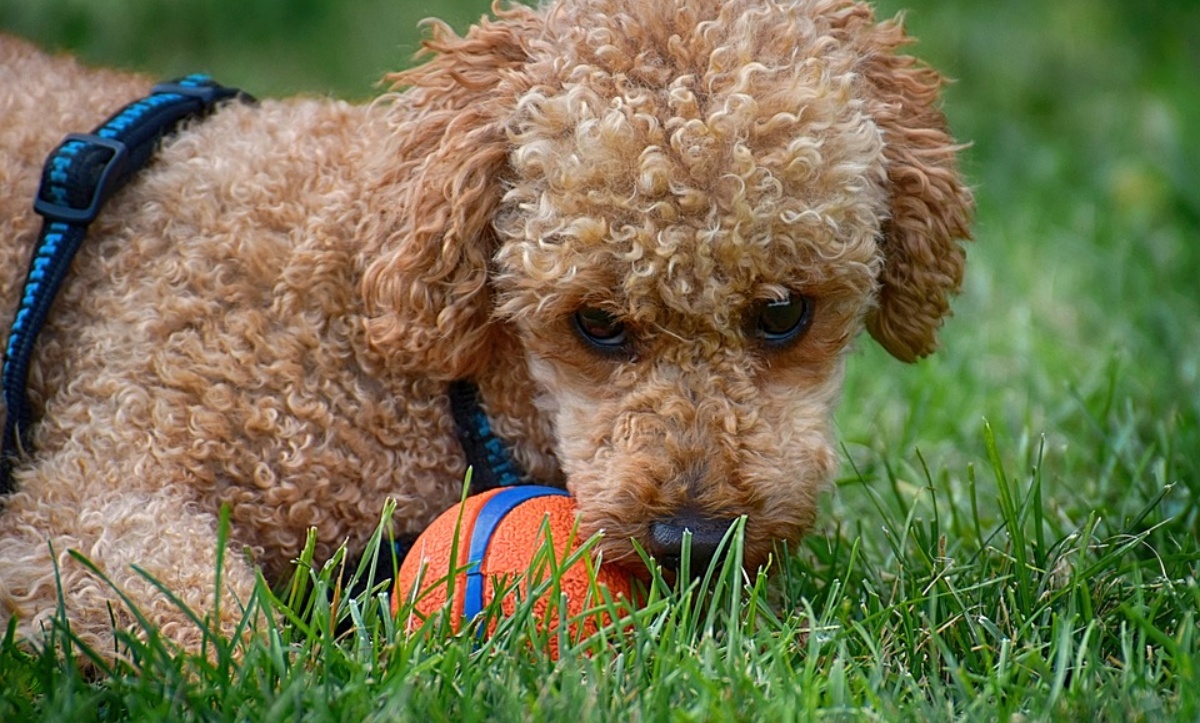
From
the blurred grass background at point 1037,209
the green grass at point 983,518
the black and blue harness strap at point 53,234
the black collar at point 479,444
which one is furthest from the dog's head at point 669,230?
the black and blue harness strap at point 53,234

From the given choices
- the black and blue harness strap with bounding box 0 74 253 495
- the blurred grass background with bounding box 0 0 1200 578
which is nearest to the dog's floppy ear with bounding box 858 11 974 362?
the blurred grass background with bounding box 0 0 1200 578

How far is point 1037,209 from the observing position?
6441mm

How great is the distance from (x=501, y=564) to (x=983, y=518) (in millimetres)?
1633

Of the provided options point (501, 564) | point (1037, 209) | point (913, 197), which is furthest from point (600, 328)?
point (1037, 209)

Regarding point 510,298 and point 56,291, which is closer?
point 510,298

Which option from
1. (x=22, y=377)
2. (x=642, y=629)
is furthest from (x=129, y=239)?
(x=642, y=629)

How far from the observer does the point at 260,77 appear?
760 cm

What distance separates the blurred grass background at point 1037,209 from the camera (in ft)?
13.5

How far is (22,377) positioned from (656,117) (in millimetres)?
1516

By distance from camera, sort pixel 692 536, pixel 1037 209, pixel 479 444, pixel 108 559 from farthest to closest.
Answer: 1. pixel 1037 209
2. pixel 479 444
3. pixel 108 559
4. pixel 692 536

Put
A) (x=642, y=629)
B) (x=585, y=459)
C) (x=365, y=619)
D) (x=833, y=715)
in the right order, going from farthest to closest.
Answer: (x=585, y=459) < (x=365, y=619) < (x=642, y=629) < (x=833, y=715)

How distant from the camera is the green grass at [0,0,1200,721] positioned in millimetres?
2461

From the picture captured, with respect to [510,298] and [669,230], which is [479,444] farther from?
[669,230]

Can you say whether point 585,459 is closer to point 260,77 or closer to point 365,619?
point 365,619
